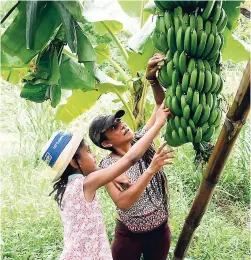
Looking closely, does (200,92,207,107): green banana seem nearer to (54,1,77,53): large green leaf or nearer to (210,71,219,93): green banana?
(210,71,219,93): green banana

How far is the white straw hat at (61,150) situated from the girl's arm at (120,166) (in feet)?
0.29

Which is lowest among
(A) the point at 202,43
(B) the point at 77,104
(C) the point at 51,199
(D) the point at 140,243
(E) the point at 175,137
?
(C) the point at 51,199

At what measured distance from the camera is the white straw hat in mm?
1362

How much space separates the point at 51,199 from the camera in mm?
2822

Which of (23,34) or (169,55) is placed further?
(23,34)

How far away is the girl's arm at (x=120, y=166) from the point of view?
48.0 inches

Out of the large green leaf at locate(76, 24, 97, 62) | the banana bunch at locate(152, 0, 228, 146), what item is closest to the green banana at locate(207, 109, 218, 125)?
the banana bunch at locate(152, 0, 228, 146)

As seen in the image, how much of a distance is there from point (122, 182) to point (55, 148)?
247 millimetres

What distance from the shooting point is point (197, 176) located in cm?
297

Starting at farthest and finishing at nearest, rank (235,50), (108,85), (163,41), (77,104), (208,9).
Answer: (77,104) → (108,85) → (235,50) → (163,41) → (208,9)

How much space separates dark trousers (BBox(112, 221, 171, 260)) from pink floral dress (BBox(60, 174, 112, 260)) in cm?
16

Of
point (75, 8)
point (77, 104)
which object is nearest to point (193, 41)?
point (75, 8)

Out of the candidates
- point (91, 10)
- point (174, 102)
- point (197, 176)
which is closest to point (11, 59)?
point (91, 10)

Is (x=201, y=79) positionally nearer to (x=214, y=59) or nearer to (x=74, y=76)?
(x=214, y=59)
